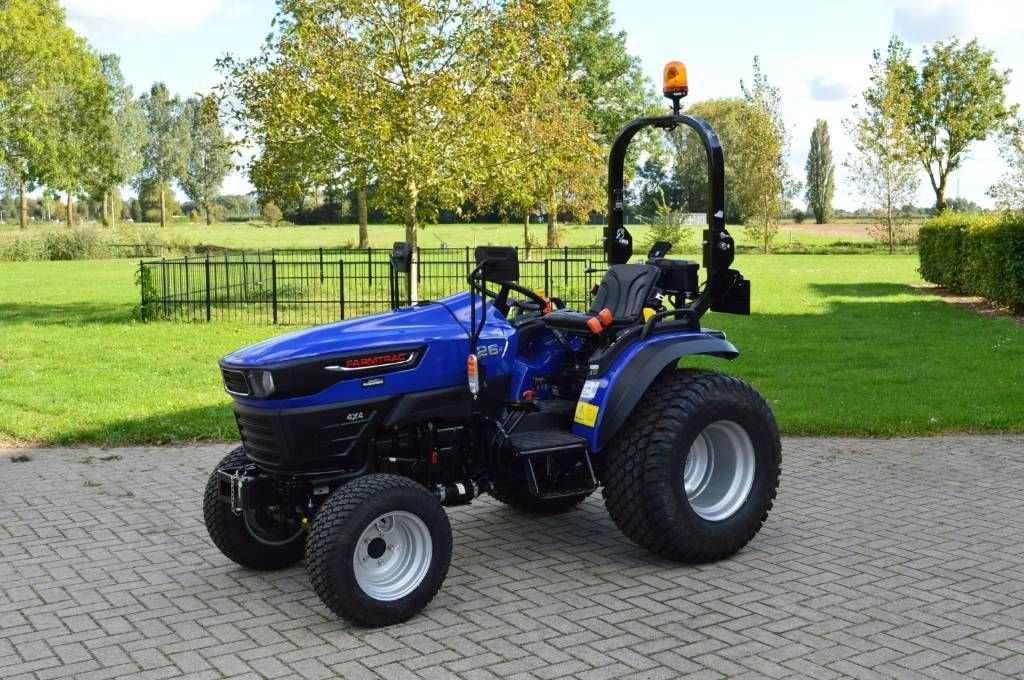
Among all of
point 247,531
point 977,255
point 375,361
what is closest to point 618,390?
point 375,361

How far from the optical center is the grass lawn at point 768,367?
32.6ft

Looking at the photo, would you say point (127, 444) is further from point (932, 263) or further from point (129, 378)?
point (932, 263)

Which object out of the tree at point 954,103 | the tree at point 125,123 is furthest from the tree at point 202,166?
the tree at point 954,103

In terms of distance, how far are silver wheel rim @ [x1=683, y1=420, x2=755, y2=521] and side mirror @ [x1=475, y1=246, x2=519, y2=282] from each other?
1.53 m

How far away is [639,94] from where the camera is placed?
54.9 m

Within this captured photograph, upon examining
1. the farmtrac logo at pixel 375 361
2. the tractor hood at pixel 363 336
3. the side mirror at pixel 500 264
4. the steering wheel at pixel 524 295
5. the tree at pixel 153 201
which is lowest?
the farmtrac logo at pixel 375 361

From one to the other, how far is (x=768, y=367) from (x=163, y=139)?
8745cm

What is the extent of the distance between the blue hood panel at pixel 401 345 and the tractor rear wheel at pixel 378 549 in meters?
0.45

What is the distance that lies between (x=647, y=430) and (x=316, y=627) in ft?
6.32

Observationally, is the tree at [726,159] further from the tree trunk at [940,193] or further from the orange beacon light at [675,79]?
the orange beacon light at [675,79]

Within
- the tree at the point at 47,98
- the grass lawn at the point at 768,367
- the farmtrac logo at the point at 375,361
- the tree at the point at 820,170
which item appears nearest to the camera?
the farmtrac logo at the point at 375,361

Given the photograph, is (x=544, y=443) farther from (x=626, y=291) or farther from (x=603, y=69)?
(x=603, y=69)

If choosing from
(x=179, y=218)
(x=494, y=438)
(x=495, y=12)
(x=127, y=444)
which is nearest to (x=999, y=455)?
(x=494, y=438)

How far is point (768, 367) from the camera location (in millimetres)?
13109
